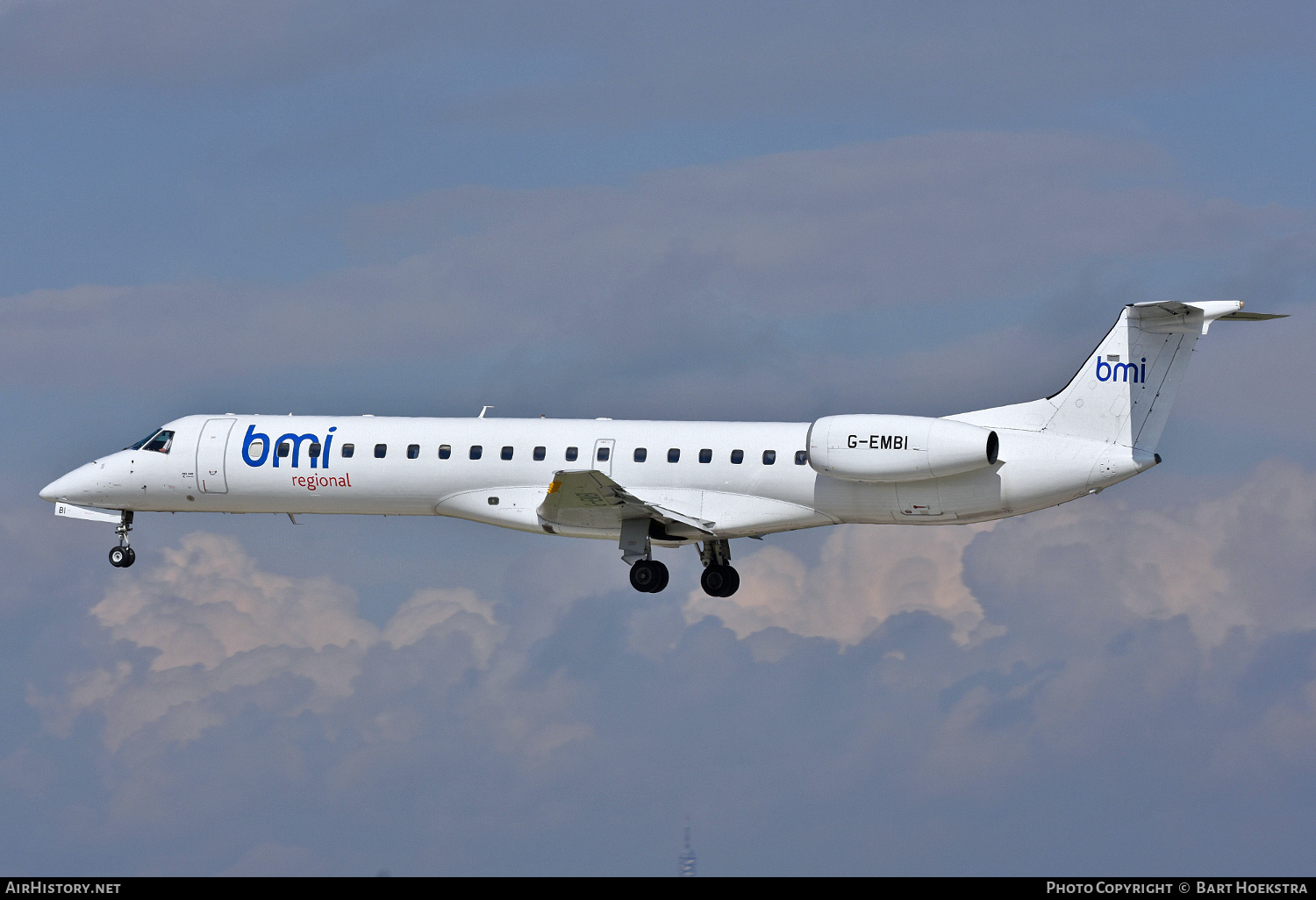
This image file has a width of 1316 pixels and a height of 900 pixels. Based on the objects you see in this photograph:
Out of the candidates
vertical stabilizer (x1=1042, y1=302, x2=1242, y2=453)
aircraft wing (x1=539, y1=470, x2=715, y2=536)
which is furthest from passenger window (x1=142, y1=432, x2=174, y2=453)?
vertical stabilizer (x1=1042, y1=302, x2=1242, y2=453)

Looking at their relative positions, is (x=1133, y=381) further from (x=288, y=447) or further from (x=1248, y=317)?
(x=288, y=447)

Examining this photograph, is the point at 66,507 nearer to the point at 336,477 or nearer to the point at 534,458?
the point at 336,477

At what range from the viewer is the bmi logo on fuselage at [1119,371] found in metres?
39.0

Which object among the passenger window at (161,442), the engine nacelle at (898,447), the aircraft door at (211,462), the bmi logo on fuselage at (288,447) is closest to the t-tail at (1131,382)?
the engine nacelle at (898,447)

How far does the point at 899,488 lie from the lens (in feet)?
130

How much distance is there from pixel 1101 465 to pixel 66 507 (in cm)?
2338

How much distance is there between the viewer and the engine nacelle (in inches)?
1511

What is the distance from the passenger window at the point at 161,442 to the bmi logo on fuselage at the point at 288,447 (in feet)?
6.53

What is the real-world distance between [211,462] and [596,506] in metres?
9.27

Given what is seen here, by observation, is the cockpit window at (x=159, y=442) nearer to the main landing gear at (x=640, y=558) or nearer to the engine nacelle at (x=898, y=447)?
the main landing gear at (x=640, y=558)

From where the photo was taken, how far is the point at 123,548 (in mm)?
45406

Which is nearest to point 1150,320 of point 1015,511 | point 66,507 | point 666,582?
point 1015,511

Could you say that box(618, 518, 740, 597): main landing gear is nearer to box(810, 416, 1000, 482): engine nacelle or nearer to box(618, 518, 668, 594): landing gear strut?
box(618, 518, 668, 594): landing gear strut

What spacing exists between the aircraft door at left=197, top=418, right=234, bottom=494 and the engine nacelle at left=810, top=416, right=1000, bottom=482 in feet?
44.4
